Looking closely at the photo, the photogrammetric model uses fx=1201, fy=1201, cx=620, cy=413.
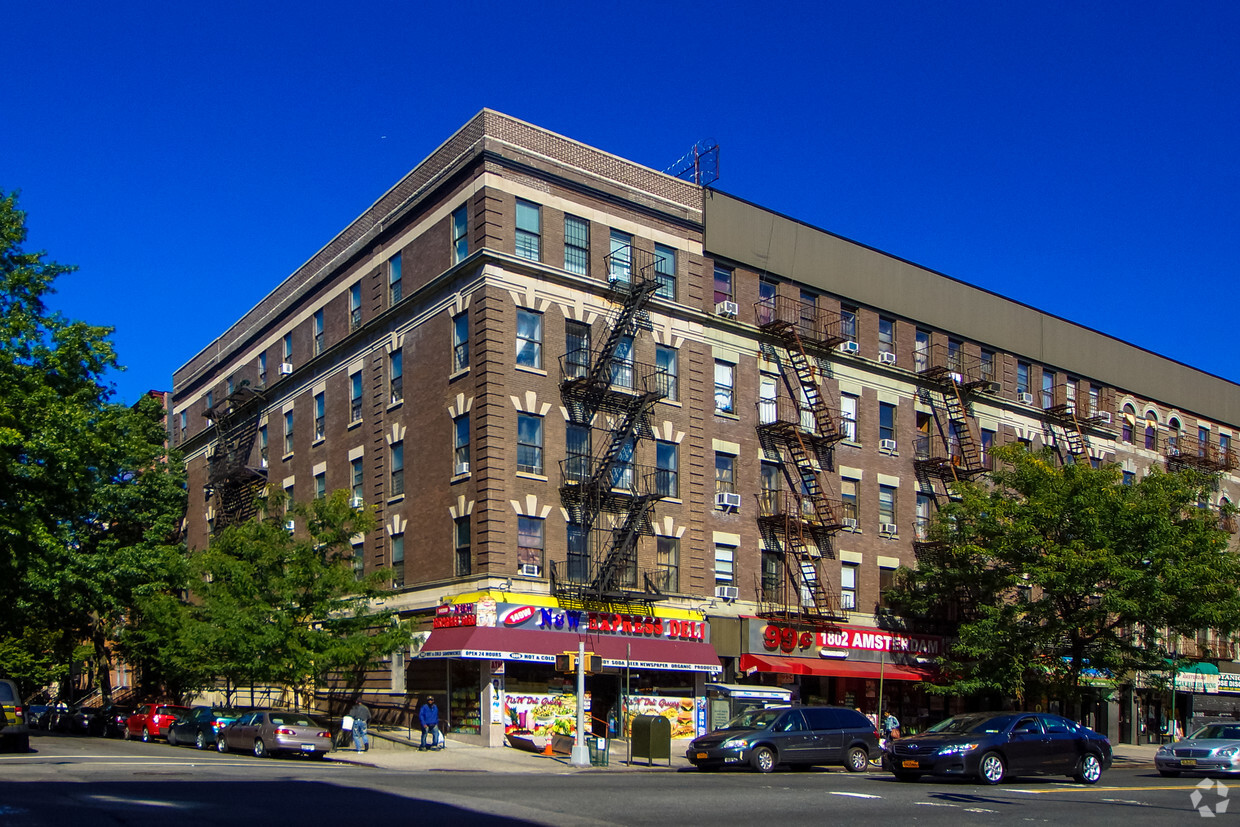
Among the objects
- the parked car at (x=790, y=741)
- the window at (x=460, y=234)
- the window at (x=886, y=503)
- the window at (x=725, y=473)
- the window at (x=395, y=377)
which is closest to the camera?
the parked car at (x=790, y=741)

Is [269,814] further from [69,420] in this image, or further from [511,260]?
[511,260]

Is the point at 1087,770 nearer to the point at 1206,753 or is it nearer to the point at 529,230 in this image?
the point at 1206,753

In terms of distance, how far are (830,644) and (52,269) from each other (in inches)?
1121

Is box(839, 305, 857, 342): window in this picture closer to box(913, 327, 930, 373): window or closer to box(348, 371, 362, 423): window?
box(913, 327, 930, 373): window

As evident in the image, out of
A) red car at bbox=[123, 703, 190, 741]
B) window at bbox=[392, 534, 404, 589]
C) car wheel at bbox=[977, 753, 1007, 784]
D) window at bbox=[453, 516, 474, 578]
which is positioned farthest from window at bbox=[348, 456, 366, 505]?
car wheel at bbox=[977, 753, 1007, 784]

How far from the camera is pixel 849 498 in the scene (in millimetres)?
45375

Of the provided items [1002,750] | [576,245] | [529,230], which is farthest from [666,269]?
[1002,750]

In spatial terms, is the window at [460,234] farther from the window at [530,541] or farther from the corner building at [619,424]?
the window at [530,541]

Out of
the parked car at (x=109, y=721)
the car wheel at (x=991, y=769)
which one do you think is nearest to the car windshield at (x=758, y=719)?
the car wheel at (x=991, y=769)

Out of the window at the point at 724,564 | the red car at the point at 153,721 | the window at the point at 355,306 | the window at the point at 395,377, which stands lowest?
the red car at the point at 153,721

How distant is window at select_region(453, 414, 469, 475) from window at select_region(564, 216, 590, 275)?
19.9 feet

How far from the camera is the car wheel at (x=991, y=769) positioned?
23.6 m

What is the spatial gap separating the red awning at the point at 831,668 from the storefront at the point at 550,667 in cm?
179

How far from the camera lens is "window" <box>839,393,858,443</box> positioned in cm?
4562
